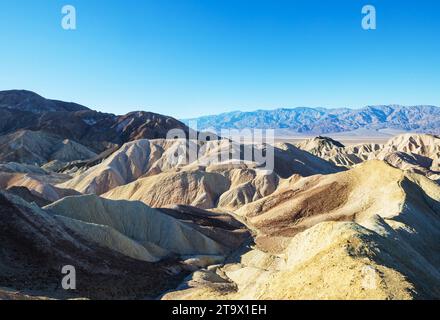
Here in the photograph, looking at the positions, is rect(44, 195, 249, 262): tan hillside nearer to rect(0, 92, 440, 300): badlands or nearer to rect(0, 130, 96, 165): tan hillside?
rect(0, 92, 440, 300): badlands

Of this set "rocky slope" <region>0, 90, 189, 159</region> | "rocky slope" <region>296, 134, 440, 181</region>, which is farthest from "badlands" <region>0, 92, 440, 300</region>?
"rocky slope" <region>0, 90, 189, 159</region>

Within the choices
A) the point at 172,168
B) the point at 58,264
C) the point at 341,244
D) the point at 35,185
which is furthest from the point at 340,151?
the point at 341,244

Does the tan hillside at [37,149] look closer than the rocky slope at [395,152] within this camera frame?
Yes

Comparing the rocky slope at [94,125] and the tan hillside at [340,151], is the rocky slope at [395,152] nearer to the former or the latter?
the tan hillside at [340,151]

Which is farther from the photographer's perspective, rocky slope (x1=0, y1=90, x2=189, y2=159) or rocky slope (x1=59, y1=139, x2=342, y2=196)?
rocky slope (x1=0, y1=90, x2=189, y2=159)

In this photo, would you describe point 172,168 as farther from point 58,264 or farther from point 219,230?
point 58,264

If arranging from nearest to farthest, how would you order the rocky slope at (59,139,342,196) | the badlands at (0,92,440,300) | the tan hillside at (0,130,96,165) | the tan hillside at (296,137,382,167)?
the badlands at (0,92,440,300) → the rocky slope at (59,139,342,196) → the tan hillside at (0,130,96,165) → the tan hillside at (296,137,382,167)

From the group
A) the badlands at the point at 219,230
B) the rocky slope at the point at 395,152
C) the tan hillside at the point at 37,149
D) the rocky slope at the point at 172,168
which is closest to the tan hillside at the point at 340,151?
the rocky slope at the point at 395,152

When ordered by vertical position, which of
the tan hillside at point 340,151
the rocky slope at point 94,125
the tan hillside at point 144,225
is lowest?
the tan hillside at point 340,151
